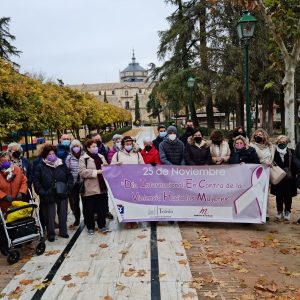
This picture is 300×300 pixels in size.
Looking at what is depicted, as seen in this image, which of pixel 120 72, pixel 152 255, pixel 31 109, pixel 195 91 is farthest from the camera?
pixel 120 72

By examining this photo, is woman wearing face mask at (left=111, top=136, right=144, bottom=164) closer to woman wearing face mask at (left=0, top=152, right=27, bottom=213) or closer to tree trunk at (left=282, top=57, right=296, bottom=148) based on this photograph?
woman wearing face mask at (left=0, top=152, right=27, bottom=213)

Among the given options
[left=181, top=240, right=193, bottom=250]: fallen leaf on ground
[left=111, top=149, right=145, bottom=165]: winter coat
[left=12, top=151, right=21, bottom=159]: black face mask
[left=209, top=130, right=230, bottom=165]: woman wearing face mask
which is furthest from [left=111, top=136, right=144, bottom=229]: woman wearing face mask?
[left=12, top=151, right=21, bottom=159]: black face mask

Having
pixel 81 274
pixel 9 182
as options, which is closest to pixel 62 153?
pixel 9 182

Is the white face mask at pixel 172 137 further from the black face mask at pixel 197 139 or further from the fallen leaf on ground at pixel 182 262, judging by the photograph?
the fallen leaf on ground at pixel 182 262

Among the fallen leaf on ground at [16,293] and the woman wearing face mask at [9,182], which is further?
the woman wearing face mask at [9,182]

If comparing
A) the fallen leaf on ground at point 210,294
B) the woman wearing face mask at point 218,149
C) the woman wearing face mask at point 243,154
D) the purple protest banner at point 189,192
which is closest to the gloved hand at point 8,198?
the purple protest banner at point 189,192

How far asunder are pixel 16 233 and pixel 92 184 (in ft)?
5.33

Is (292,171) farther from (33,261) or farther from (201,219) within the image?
(33,261)

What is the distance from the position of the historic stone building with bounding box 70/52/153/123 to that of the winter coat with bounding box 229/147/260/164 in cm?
13545

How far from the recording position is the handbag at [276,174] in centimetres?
705

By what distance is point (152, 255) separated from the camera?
5.76m

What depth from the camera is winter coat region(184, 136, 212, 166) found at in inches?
288

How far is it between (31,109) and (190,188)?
27.7ft

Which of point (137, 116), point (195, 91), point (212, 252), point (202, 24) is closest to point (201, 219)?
point (212, 252)
